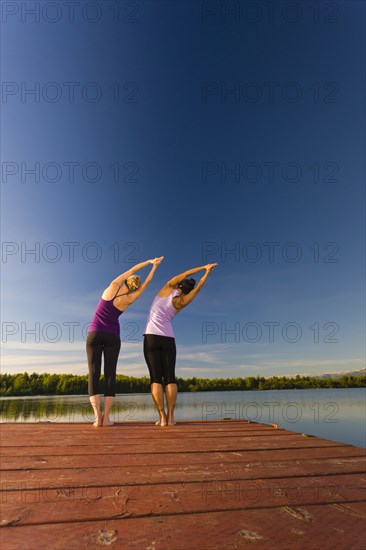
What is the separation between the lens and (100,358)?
14.4ft

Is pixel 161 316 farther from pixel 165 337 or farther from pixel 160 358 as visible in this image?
pixel 160 358

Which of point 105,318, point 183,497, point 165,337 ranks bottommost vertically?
point 183,497

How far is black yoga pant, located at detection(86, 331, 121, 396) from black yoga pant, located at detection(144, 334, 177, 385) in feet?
1.43

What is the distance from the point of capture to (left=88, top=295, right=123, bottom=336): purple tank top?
439 centimetres

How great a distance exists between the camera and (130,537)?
1105 millimetres

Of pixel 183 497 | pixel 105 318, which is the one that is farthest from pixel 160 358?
pixel 183 497

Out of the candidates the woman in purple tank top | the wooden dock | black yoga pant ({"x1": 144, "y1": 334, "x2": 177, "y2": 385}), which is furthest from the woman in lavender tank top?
the wooden dock

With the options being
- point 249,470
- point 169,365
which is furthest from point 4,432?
point 249,470

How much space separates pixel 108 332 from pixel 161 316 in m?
0.71

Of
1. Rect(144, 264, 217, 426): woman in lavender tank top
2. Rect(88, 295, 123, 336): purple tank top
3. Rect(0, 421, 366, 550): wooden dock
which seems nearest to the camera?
Rect(0, 421, 366, 550): wooden dock

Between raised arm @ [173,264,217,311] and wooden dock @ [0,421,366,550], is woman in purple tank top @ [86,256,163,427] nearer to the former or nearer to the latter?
raised arm @ [173,264,217,311]

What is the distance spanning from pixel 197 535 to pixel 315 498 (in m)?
0.63

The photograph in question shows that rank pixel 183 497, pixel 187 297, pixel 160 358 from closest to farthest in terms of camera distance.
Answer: pixel 183 497 → pixel 160 358 → pixel 187 297

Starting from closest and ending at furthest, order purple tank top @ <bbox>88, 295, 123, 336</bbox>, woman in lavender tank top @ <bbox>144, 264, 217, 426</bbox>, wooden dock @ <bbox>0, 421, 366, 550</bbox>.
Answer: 1. wooden dock @ <bbox>0, 421, 366, 550</bbox>
2. woman in lavender tank top @ <bbox>144, 264, 217, 426</bbox>
3. purple tank top @ <bbox>88, 295, 123, 336</bbox>
